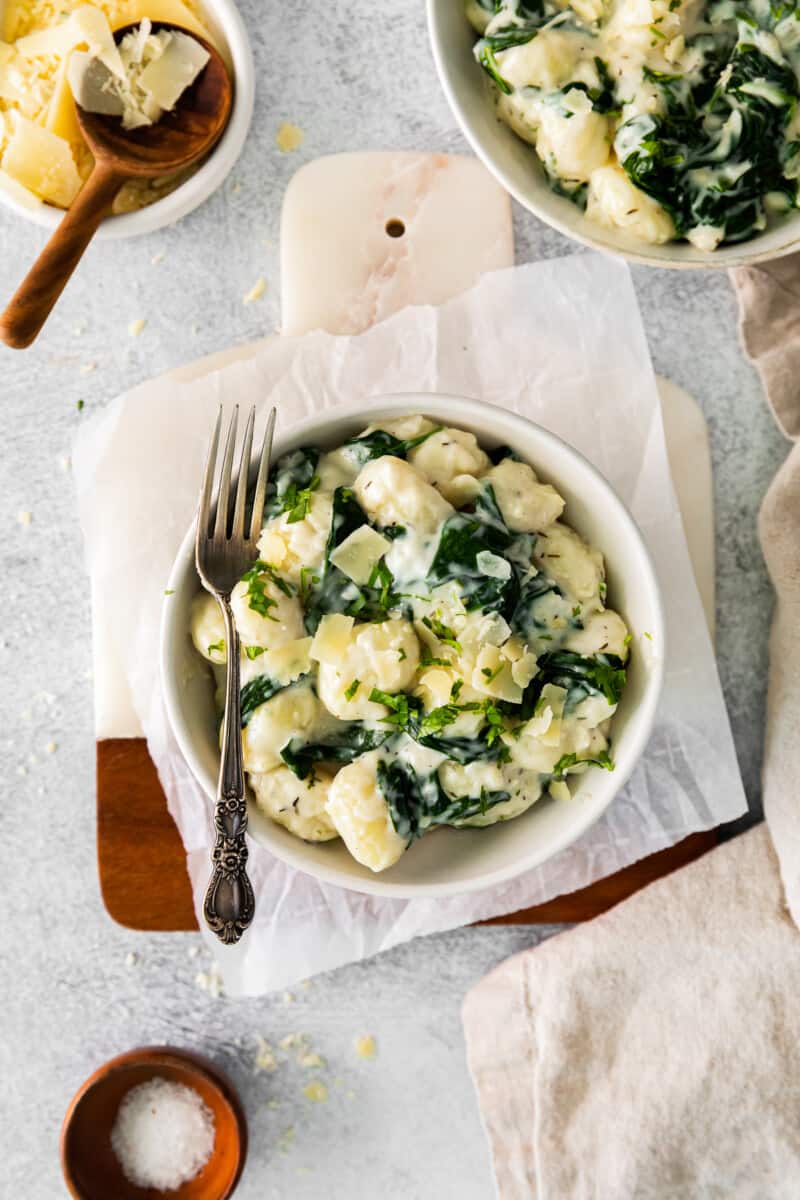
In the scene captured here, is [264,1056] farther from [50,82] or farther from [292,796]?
[50,82]

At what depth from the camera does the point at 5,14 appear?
5.03 feet

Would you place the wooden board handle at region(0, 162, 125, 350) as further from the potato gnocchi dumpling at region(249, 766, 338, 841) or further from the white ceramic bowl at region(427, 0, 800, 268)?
the potato gnocchi dumpling at region(249, 766, 338, 841)

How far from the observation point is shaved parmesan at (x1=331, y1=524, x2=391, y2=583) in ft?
3.92

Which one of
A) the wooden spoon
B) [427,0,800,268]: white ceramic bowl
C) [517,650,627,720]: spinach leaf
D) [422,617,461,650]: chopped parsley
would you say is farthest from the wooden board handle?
[517,650,627,720]: spinach leaf

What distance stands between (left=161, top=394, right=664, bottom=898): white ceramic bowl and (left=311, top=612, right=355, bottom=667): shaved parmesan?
178 mm

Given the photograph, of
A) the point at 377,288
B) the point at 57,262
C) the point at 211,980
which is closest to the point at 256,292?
the point at 377,288

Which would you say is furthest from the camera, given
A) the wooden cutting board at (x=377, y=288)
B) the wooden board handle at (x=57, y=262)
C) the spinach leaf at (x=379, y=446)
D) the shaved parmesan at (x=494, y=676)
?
the wooden cutting board at (x=377, y=288)

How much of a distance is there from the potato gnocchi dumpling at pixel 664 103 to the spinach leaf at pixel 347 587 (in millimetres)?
472

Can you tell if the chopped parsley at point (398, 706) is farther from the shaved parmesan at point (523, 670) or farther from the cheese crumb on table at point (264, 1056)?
the cheese crumb on table at point (264, 1056)

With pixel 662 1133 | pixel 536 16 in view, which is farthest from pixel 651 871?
pixel 536 16

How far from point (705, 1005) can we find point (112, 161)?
1320 millimetres

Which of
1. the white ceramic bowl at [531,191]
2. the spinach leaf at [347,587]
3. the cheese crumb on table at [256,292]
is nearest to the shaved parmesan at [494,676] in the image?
the spinach leaf at [347,587]

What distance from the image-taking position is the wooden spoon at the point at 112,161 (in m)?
1.45

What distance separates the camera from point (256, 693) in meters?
1.25
